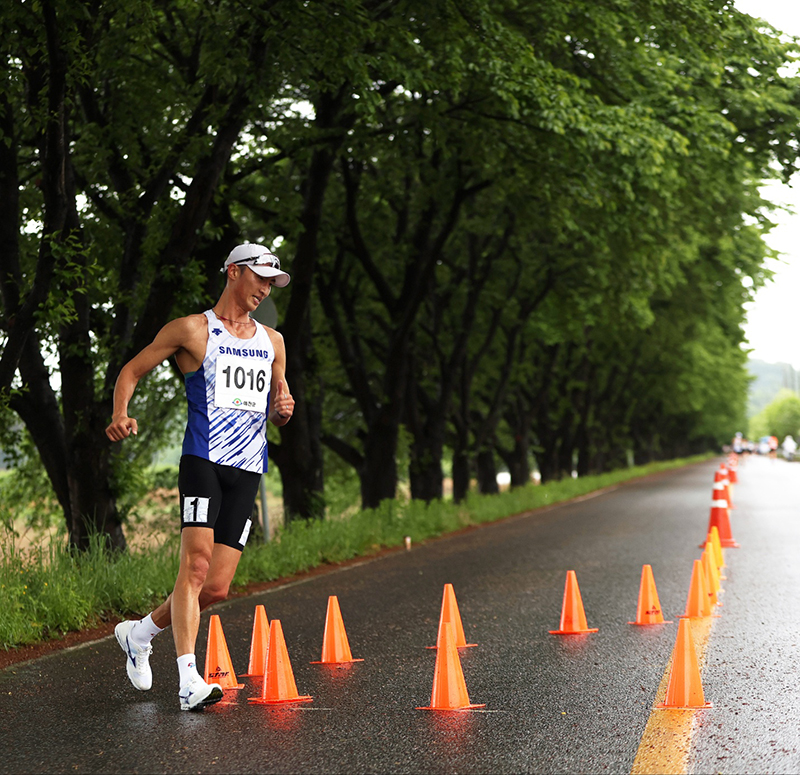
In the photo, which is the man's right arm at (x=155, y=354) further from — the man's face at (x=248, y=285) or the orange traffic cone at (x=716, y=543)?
the orange traffic cone at (x=716, y=543)

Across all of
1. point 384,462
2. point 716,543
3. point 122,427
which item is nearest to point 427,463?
point 384,462

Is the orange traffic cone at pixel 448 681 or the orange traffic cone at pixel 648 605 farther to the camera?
the orange traffic cone at pixel 648 605

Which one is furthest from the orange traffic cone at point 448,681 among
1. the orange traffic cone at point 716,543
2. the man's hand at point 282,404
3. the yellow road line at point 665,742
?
the orange traffic cone at point 716,543

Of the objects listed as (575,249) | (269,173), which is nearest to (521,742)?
(269,173)

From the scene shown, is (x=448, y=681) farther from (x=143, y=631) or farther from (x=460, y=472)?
(x=460, y=472)

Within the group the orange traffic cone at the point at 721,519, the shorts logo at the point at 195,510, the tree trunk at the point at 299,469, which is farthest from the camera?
the tree trunk at the point at 299,469

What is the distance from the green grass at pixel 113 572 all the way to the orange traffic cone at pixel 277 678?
2536 millimetres

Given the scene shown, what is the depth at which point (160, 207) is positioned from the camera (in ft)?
37.9

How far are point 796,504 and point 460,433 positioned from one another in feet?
26.2

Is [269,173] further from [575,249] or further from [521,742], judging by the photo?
[521,742]

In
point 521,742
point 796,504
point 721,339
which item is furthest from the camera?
point 721,339

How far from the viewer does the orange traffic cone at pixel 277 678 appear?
5.48m

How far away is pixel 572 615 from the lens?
7.85 m

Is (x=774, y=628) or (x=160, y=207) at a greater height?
(x=160, y=207)
